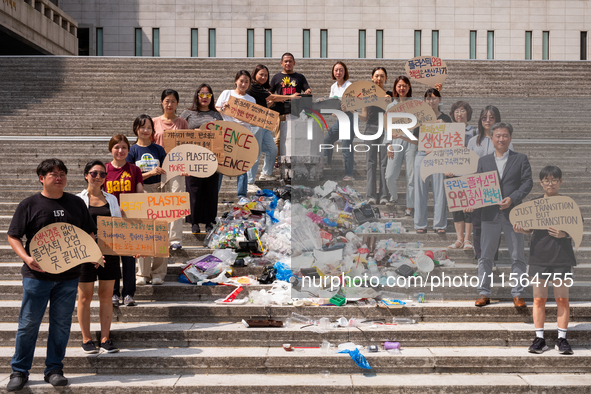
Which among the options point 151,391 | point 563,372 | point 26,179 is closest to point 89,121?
point 26,179

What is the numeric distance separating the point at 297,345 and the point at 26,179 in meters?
5.41

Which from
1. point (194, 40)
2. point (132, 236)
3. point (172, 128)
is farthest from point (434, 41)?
point (132, 236)

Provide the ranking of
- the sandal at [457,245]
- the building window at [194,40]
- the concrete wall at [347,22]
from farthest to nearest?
1. the building window at [194,40]
2. the concrete wall at [347,22]
3. the sandal at [457,245]

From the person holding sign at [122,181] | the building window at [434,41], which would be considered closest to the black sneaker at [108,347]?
the person holding sign at [122,181]

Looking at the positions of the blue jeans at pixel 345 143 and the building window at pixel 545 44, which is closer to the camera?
the blue jeans at pixel 345 143

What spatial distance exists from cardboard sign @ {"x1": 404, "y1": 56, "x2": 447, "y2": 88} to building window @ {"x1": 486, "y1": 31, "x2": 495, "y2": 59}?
2235 centimetres

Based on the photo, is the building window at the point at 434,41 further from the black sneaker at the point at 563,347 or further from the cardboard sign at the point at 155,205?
the cardboard sign at the point at 155,205

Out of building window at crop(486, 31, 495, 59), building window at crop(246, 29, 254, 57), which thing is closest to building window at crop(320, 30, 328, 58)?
building window at crop(246, 29, 254, 57)

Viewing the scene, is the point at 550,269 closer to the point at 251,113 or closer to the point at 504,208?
the point at 504,208

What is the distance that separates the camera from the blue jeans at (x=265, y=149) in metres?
7.12

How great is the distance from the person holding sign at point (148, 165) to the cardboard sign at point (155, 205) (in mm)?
645

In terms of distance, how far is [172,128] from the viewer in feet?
20.4

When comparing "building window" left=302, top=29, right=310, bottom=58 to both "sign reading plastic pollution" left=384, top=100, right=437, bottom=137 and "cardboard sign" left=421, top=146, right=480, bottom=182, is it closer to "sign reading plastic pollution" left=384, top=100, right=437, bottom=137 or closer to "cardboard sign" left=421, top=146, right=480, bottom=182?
"sign reading plastic pollution" left=384, top=100, right=437, bottom=137

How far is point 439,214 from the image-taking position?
18.9 feet
